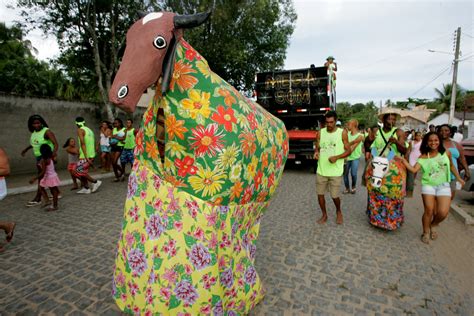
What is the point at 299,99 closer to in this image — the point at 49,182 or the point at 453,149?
the point at 453,149

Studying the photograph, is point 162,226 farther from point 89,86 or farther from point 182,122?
point 89,86

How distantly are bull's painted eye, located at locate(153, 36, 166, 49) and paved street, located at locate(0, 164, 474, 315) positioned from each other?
2094 millimetres

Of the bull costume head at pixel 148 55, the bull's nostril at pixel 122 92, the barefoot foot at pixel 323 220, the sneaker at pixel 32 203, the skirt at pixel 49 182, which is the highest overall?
the bull costume head at pixel 148 55

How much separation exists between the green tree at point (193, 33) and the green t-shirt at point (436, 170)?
8.62m

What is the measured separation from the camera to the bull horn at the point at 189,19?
158 centimetres

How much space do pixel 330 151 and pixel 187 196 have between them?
3115mm

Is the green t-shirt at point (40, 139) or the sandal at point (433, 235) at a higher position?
the green t-shirt at point (40, 139)

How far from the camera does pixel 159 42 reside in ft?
5.06

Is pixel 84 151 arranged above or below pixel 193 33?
below

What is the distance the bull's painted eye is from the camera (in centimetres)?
154

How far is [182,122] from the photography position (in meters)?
1.66

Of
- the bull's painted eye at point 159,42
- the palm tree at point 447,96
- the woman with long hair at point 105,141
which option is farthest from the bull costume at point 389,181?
the palm tree at point 447,96

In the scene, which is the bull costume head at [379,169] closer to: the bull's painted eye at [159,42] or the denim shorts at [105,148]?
the bull's painted eye at [159,42]

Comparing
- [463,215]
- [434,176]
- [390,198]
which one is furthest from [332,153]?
[463,215]
